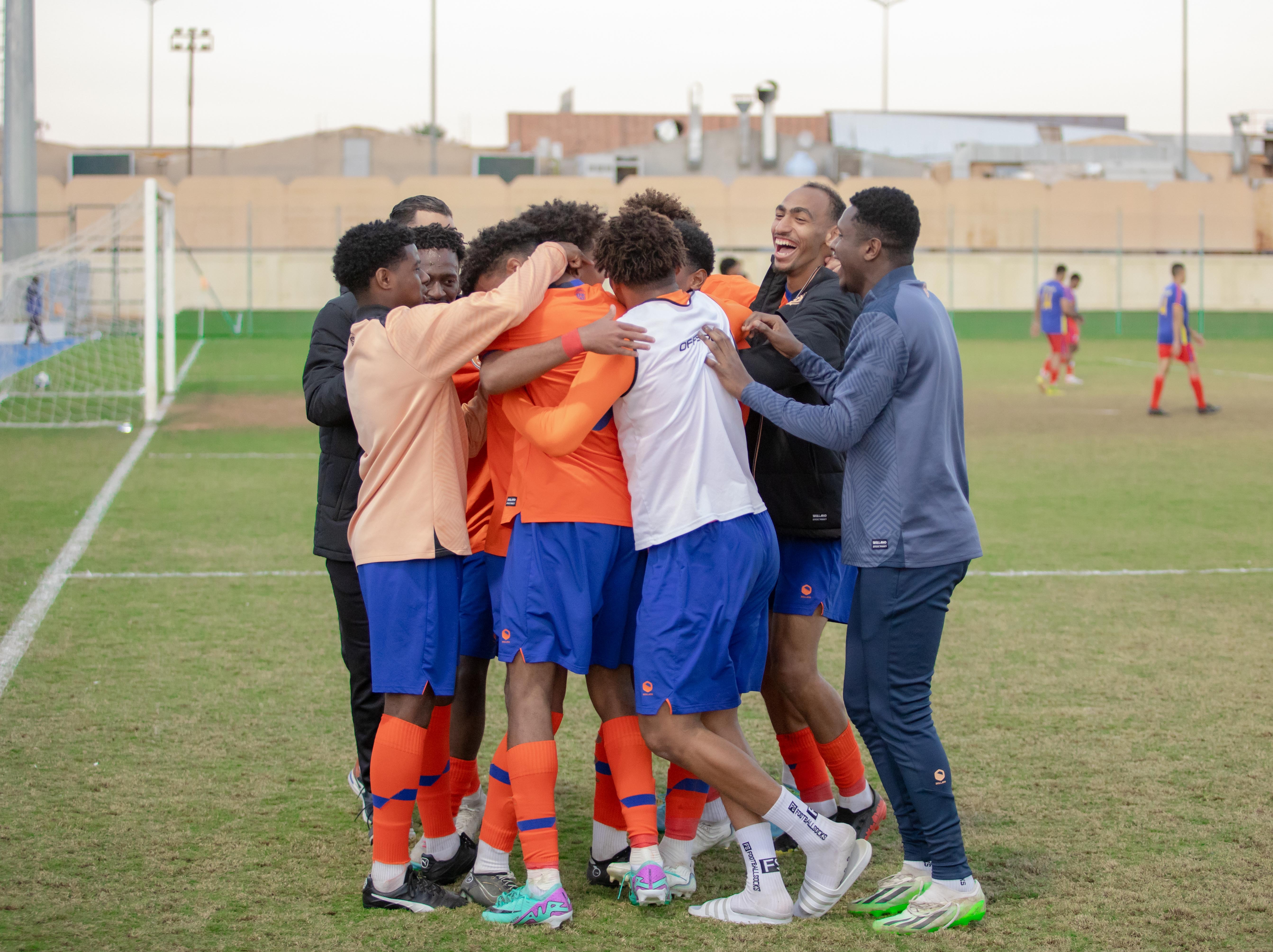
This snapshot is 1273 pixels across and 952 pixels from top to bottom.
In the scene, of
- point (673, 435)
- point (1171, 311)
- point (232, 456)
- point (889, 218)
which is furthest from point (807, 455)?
point (1171, 311)

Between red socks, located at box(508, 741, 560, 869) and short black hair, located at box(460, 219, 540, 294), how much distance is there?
154 cm

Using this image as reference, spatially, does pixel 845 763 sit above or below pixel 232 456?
below

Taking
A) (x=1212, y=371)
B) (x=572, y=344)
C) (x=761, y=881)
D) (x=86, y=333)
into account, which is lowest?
(x=761, y=881)

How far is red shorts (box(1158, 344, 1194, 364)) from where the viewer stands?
1883 cm

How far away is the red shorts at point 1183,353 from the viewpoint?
61.8 ft

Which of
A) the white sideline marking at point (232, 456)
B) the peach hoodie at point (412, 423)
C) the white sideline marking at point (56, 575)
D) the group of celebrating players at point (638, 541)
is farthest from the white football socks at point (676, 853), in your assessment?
the white sideline marking at point (232, 456)

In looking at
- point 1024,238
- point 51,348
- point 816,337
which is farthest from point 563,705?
point 1024,238

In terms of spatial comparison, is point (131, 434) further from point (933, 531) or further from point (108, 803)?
point (933, 531)

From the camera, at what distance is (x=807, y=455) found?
4.42 metres

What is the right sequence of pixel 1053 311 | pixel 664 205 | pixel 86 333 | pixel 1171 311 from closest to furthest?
pixel 664 205, pixel 1171 311, pixel 1053 311, pixel 86 333

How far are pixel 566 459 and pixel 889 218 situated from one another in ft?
3.99

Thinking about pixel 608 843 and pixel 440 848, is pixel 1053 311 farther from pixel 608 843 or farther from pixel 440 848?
pixel 440 848

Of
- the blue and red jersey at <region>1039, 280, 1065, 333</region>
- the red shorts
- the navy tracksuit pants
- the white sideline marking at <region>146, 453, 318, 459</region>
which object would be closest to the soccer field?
the navy tracksuit pants

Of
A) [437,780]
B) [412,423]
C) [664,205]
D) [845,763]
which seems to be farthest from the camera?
[664,205]
